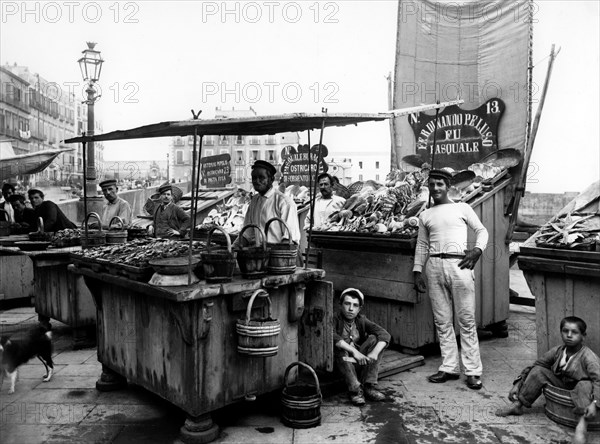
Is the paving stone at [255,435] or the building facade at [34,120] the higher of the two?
the building facade at [34,120]

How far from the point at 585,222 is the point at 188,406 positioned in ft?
12.6

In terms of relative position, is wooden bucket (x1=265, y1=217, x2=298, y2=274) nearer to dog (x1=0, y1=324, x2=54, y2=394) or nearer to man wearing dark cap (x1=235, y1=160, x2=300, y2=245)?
man wearing dark cap (x1=235, y1=160, x2=300, y2=245)

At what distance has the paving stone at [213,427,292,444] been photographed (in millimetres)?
3879

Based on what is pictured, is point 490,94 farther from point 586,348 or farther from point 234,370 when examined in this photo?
point 234,370

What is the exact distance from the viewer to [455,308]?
17.1ft

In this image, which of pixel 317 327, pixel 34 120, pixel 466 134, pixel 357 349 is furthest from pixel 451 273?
pixel 34 120

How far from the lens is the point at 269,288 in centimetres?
414

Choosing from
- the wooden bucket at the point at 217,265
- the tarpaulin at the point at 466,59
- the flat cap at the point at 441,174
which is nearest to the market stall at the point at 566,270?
the flat cap at the point at 441,174

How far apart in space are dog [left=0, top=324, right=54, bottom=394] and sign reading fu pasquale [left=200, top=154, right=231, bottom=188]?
9.13 metres

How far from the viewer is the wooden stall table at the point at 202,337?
12.4ft

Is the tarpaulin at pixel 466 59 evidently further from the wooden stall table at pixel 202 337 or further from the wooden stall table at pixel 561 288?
the wooden stall table at pixel 202 337

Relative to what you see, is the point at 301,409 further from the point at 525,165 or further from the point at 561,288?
the point at 525,165

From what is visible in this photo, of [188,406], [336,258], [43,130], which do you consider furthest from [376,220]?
[43,130]

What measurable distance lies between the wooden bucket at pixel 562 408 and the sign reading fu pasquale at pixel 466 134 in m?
4.12
